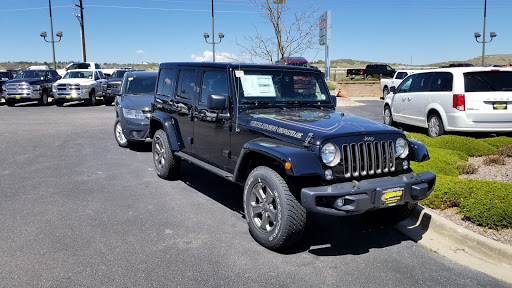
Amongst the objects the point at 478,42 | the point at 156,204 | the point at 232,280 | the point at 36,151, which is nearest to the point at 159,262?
the point at 232,280

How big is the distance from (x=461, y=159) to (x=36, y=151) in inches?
349

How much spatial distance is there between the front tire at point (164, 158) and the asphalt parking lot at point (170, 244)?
7.2 inches

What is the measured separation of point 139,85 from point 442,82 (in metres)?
7.13

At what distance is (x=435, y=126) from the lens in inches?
412

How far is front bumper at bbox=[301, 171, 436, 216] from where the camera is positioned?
404 cm

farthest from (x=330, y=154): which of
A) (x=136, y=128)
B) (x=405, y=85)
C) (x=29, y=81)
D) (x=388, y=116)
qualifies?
(x=29, y=81)

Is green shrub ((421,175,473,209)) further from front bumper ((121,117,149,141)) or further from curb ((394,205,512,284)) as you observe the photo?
front bumper ((121,117,149,141))

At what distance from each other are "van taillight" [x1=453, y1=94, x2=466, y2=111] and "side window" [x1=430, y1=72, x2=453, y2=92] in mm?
333

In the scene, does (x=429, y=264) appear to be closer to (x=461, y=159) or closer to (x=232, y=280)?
(x=232, y=280)

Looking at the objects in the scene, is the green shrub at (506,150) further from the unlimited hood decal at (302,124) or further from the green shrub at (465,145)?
the unlimited hood decal at (302,124)

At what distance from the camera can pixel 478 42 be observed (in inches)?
1788

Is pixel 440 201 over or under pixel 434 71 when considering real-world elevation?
under

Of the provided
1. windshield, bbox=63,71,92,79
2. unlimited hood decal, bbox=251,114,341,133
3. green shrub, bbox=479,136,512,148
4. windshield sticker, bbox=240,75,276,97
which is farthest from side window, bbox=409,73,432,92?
windshield, bbox=63,71,92,79

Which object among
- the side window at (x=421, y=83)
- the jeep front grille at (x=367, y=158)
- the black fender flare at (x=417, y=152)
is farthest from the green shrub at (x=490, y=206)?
the side window at (x=421, y=83)
